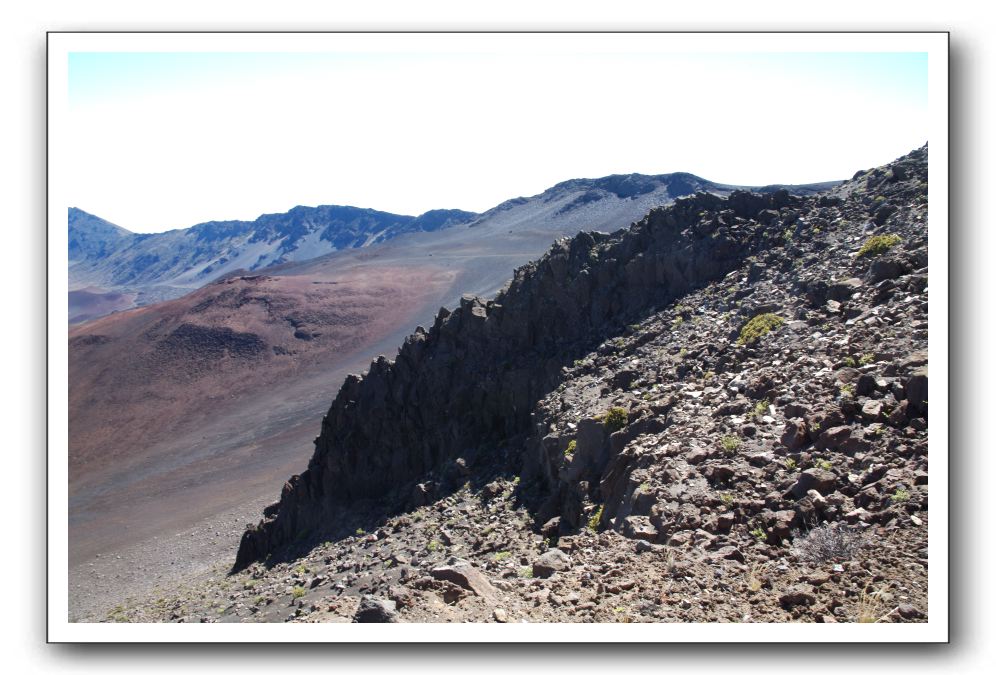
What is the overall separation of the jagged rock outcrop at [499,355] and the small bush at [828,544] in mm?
9479

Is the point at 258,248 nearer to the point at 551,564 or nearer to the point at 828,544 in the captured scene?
the point at 551,564

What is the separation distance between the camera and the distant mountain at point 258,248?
170375 millimetres

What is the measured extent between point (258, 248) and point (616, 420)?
187833 millimetres

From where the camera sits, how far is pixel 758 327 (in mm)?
13031

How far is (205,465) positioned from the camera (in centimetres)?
3925

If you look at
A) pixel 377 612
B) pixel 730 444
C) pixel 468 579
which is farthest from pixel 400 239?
pixel 377 612

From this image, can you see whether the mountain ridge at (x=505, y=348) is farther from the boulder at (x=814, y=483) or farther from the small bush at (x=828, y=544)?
the small bush at (x=828, y=544)

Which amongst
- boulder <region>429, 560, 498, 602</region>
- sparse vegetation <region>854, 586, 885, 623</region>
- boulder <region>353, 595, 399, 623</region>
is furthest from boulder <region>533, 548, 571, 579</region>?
sparse vegetation <region>854, 586, 885, 623</region>

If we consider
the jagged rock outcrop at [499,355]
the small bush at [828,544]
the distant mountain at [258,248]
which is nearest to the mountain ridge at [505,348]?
the jagged rock outcrop at [499,355]

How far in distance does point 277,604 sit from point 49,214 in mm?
8584

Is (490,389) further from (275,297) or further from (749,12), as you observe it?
(275,297)

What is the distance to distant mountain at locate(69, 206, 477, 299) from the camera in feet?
559

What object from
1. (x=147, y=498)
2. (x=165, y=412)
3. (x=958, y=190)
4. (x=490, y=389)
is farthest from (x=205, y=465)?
(x=958, y=190)

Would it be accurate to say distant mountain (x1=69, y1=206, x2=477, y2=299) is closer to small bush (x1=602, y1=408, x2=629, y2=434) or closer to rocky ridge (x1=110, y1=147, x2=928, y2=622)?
rocky ridge (x1=110, y1=147, x2=928, y2=622)
